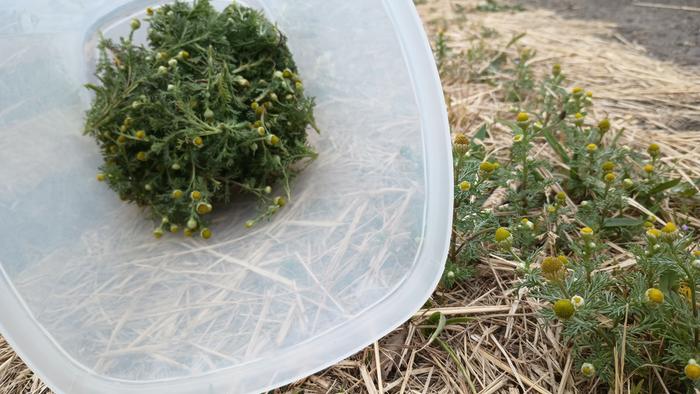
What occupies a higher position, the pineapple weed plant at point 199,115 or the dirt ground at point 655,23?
the pineapple weed plant at point 199,115

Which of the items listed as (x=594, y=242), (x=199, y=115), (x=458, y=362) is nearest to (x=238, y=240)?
(x=199, y=115)

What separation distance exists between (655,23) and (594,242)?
5.13 ft

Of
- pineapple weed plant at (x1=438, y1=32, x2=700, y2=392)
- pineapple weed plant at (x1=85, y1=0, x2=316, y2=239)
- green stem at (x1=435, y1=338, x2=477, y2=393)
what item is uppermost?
A: pineapple weed plant at (x1=85, y1=0, x2=316, y2=239)

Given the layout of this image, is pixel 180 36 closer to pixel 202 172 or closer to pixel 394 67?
pixel 202 172

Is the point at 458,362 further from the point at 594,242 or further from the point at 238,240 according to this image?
the point at 238,240

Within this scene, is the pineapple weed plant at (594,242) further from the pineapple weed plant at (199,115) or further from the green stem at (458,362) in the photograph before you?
the pineapple weed plant at (199,115)

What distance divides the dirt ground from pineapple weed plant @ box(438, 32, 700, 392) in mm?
637

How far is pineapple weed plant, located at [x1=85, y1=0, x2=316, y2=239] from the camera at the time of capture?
111cm

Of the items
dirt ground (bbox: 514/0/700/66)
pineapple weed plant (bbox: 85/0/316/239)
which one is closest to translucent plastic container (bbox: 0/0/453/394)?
pineapple weed plant (bbox: 85/0/316/239)

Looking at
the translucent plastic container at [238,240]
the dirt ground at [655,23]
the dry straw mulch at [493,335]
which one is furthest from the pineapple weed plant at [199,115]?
the dirt ground at [655,23]

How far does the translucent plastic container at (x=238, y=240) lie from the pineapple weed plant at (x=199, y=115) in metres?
0.07

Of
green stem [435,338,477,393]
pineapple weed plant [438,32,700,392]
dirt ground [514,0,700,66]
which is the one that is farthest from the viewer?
dirt ground [514,0,700,66]

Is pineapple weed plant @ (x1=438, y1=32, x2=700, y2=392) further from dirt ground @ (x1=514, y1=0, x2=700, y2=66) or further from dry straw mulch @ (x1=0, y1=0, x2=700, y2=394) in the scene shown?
dirt ground @ (x1=514, y1=0, x2=700, y2=66)

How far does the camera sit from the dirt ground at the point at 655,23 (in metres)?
1.86
